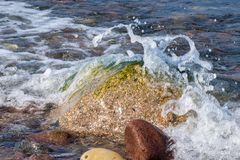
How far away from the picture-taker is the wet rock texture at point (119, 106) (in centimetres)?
514

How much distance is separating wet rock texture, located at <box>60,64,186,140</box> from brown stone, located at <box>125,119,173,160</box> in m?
0.58

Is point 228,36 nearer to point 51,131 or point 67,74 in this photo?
point 67,74

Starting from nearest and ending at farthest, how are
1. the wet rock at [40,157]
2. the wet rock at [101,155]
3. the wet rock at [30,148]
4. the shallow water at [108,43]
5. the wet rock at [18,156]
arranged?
the wet rock at [101,155], the wet rock at [40,157], the wet rock at [18,156], the wet rock at [30,148], the shallow water at [108,43]

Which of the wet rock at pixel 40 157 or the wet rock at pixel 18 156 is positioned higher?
the wet rock at pixel 40 157

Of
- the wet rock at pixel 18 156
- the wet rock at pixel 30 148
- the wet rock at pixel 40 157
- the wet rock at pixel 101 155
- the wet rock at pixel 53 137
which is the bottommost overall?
the wet rock at pixel 53 137

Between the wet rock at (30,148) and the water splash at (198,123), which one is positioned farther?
the wet rock at (30,148)

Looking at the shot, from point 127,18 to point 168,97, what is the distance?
5417 millimetres

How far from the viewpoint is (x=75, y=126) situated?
5.25m

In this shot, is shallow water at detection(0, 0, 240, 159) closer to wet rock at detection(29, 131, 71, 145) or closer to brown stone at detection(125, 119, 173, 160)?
brown stone at detection(125, 119, 173, 160)

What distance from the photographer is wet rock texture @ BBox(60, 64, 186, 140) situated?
5137 millimetres

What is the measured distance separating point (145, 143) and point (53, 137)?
105 cm

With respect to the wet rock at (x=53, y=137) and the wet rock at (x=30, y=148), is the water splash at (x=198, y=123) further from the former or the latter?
the wet rock at (x=30, y=148)

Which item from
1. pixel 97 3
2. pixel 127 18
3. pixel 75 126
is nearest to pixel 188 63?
pixel 75 126

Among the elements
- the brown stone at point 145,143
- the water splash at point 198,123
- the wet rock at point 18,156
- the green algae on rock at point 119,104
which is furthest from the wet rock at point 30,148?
the water splash at point 198,123
